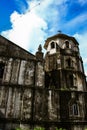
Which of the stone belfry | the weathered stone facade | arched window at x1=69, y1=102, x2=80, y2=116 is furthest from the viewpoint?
arched window at x1=69, y1=102, x2=80, y2=116

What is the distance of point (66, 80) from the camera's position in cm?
1902

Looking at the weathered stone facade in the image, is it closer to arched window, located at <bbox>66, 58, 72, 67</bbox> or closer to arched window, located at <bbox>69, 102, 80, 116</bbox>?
arched window, located at <bbox>69, 102, 80, 116</bbox>

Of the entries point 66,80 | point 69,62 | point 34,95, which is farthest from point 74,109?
point 69,62

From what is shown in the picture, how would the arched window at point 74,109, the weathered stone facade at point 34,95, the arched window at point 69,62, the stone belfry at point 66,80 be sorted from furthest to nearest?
the arched window at point 69,62, the arched window at point 74,109, the stone belfry at point 66,80, the weathered stone facade at point 34,95

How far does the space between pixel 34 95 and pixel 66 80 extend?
5632mm

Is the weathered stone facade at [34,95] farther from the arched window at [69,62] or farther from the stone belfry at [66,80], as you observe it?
the arched window at [69,62]

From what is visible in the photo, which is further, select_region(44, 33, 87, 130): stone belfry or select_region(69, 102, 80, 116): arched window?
select_region(69, 102, 80, 116): arched window

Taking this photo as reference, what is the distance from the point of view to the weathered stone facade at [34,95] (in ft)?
45.3

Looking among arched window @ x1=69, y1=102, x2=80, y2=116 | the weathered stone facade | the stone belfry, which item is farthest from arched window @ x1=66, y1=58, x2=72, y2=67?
arched window @ x1=69, y1=102, x2=80, y2=116

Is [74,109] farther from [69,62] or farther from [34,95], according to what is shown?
[69,62]

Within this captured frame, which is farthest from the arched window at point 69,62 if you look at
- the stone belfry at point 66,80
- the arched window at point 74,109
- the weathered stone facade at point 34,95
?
the arched window at point 74,109

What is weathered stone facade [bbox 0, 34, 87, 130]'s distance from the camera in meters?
13.8

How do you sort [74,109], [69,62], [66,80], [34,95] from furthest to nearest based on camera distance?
[69,62]
[66,80]
[74,109]
[34,95]

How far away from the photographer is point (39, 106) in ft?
47.7
